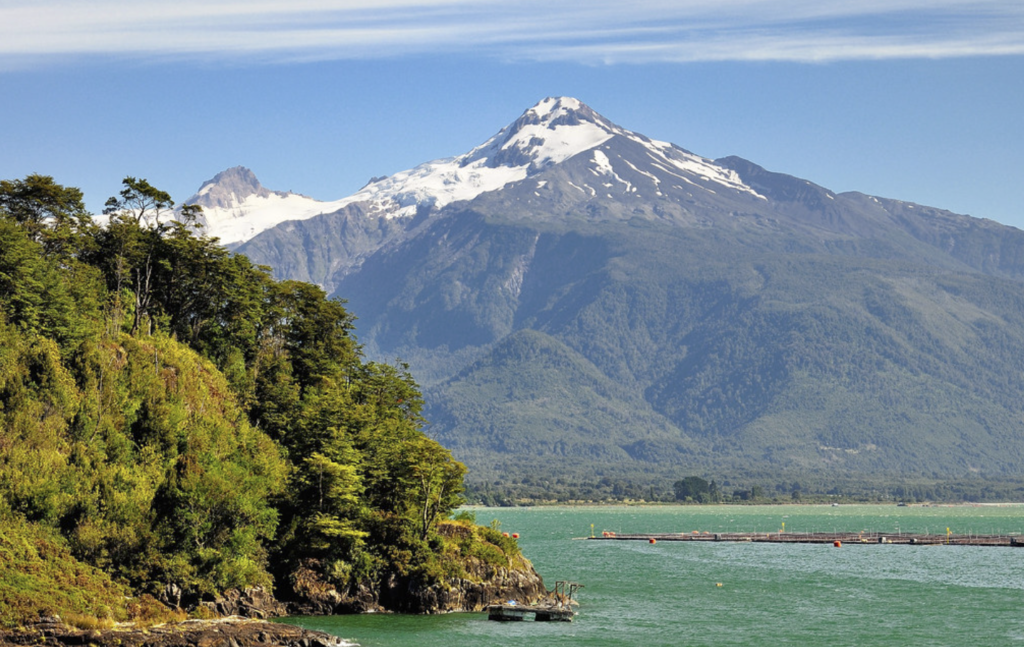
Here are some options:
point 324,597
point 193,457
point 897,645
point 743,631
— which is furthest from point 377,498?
point 897,645

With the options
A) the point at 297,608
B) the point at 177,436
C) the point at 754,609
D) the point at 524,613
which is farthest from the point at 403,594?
the point at 754,609

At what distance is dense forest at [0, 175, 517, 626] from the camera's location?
99.9m

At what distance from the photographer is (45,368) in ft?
352

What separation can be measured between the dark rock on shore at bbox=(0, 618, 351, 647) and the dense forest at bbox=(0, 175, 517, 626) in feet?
6.55

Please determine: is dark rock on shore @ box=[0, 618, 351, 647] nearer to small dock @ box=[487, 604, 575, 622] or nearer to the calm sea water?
the calm sea water

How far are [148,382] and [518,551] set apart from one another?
129 ft

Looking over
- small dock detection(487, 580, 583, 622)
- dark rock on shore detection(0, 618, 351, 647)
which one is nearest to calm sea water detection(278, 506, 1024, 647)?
small dock detection(487, 580, 583, 622)

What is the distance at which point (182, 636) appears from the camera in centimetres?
9075

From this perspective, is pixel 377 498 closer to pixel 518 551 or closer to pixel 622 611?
pixel 518 551

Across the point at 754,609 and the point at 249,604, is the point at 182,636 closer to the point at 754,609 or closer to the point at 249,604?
the point at 249,604

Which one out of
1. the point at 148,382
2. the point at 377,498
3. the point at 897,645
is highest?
the point at 148,382

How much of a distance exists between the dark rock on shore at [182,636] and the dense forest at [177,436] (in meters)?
2.00

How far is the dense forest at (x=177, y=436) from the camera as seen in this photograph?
99938 millimetres

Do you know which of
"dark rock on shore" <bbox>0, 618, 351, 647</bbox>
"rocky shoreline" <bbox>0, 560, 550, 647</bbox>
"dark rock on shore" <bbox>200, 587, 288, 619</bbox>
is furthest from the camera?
"dark rock on shore" <bbox>200, 587, 288, 619</bbox>
